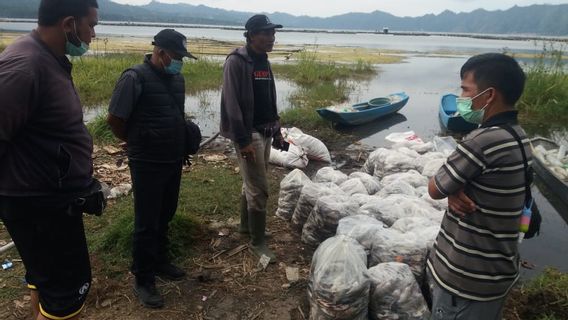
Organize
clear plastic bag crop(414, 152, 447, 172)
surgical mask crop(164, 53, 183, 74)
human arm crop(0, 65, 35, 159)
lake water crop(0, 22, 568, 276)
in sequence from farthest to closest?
clear plastic bag crop(414, 152, 447, 172)
lake water crop(0, 22, 568, 276)
surgical mask crop(164, 53, 183, 74)
human arm crop(0, 65, 35, 159)

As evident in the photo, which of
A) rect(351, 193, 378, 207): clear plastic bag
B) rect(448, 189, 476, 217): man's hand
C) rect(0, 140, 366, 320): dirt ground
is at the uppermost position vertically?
rect(448, 189, 476, 217): man's hand

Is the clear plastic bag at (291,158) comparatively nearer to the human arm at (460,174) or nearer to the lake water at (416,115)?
the lake water at (416,115)

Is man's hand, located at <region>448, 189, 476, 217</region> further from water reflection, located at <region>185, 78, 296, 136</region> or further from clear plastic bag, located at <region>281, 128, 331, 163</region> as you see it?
water reflection, located at <region>185, 78, 296, 136</region>

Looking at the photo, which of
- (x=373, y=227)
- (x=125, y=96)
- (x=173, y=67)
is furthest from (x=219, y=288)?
(x=173, y=67)

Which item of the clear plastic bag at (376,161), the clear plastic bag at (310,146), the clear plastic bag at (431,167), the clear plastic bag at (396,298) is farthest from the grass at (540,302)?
the clear plastic bag at (310,146)

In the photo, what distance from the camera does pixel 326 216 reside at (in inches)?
161

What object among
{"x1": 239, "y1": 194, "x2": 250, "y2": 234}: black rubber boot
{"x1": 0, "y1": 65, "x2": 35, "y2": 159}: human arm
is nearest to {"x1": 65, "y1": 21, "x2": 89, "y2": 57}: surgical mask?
{"x1": 0, "y1": 65, "x2": 35, "y2": 159}: human arm

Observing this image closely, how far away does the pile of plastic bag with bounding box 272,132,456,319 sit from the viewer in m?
2.86

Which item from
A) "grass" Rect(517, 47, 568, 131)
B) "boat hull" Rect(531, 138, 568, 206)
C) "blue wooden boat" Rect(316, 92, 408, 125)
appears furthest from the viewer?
"grass" Rect(517, 47, 568, 131)

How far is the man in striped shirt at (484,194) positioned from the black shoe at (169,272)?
93.8 inches

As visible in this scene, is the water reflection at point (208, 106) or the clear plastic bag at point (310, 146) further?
the water reflection at point (208, 106)

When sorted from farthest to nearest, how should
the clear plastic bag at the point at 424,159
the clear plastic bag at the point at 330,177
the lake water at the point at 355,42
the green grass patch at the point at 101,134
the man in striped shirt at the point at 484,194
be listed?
the lake water at the point at 355,42, the green grass patch at the point at 101,134, the clear plastic bag at the point at 424,159, the clear plastic bag at the point at 330,177, the man in striped shirt at the point at 484,194

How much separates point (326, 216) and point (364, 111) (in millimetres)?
6896

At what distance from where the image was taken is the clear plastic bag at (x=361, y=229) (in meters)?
3.54
